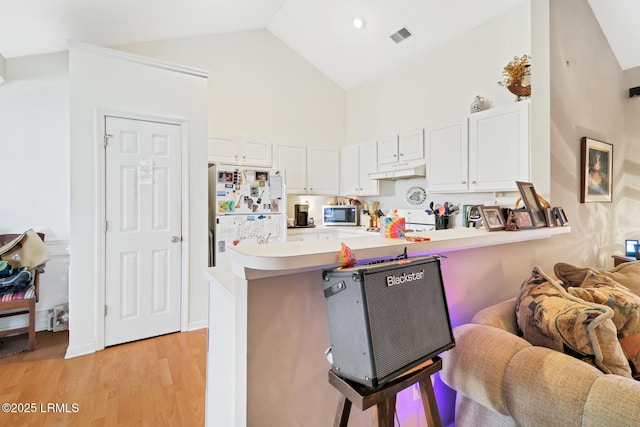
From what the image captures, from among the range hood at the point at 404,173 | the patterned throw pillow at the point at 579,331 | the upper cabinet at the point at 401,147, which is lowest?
the patterned throw pillow at the point at 579,331

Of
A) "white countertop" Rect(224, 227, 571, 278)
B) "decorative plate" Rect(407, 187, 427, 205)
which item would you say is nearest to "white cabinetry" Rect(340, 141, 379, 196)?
"decorative plate" Rect(407, 187, 427, 205)

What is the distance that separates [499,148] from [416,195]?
1.27m

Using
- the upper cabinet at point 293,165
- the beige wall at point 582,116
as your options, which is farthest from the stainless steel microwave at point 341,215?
the beige wall at point 582,116

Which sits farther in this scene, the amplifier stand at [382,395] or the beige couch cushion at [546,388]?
the beige couch cushion at [546,388]

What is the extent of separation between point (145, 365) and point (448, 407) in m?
2.18

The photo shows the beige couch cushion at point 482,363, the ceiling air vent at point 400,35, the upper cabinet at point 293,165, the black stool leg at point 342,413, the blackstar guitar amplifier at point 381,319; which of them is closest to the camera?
the blackstar guitar amplifier at point 381,319

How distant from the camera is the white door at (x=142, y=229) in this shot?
8.48ft

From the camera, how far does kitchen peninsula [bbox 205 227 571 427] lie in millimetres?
945

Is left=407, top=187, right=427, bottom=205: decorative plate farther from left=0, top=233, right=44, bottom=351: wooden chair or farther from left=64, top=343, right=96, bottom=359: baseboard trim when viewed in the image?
left=0, top=233, right=44, bottom=351: wooden chair

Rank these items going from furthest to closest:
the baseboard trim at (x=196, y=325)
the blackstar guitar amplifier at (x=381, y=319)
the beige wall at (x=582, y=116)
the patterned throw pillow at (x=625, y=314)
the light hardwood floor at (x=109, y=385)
→ the baseboard trim at (x=196, y=325) → the beige wall at (x=582, y=116) → the light hardwood floor at (x=109, y=385) → the patterned throw pillow at (x=625, y=314) → the blackstar guitar amplifier at (x=381, y=319)

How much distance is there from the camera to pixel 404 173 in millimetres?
3658

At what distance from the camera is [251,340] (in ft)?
3.12

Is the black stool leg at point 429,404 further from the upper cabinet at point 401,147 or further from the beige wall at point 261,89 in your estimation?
the beige wall at point 261,89

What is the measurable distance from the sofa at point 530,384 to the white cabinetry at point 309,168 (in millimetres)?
3330
